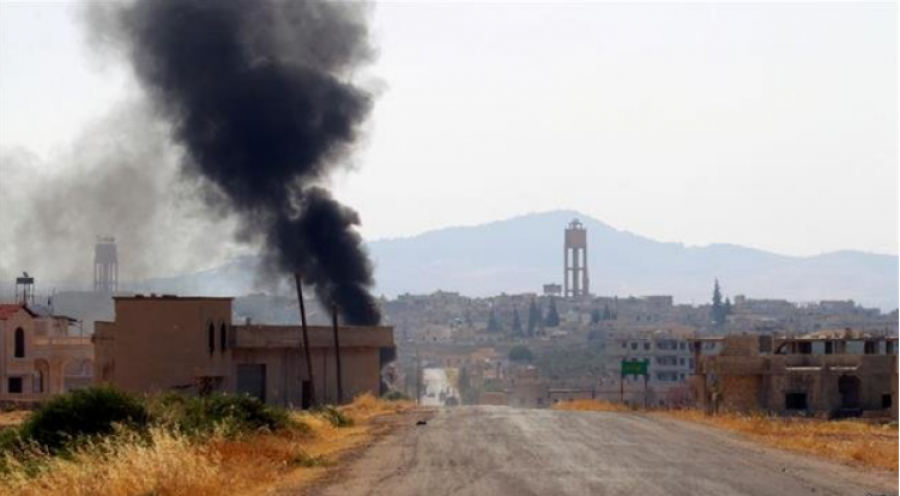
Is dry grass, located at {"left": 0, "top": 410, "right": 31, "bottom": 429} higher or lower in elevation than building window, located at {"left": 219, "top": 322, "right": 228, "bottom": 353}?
lower

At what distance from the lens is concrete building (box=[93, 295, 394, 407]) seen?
214 feet

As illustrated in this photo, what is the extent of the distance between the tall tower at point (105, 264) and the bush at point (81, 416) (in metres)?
85.9

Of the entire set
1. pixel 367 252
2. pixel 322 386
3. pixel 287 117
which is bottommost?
pixel 322 386

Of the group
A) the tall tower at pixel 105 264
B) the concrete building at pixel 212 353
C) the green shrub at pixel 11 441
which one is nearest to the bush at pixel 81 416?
the green shrub at pixel 11 441

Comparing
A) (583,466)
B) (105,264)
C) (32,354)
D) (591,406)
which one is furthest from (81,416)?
(105,264)

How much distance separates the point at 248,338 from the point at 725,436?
115 feet

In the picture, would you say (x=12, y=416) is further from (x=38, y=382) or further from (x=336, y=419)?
→ (x=38, y=382)

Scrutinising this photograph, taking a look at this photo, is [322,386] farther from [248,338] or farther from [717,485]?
[717,485]

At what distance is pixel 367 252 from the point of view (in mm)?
93812

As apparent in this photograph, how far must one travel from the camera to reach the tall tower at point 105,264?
128m

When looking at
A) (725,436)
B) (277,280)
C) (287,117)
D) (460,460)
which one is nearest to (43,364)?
(277,280)

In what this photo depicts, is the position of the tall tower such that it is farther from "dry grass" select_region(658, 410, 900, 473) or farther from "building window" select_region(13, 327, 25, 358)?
"dry grass" select_region(658, 410, 900, 473)

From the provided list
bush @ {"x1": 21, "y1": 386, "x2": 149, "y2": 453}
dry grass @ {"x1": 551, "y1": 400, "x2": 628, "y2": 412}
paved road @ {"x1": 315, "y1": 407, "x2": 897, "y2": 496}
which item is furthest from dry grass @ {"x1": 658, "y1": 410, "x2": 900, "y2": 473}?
dry grass @ {"x1": 551, "y1": 400, "x2": 628, "y2": 412}

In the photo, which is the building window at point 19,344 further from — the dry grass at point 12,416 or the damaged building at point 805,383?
the damaged building at point 805,383
